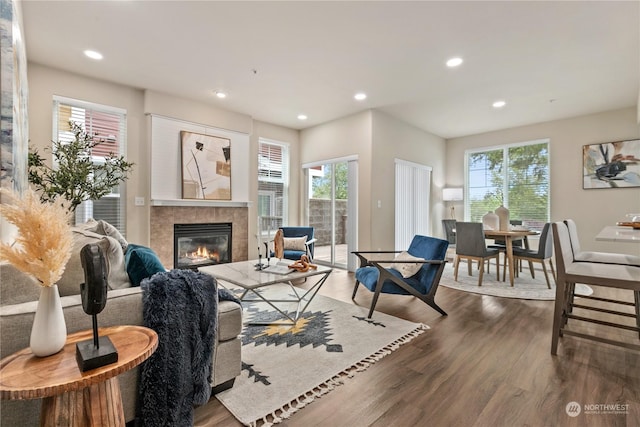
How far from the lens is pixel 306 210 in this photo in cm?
603

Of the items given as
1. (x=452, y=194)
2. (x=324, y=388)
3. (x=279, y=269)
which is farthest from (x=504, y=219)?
(x=324, y=388)

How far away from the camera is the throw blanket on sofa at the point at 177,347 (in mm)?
1322

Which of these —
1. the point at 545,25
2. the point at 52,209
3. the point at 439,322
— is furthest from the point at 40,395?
the point at 545,25

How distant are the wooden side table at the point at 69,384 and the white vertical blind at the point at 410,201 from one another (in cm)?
486

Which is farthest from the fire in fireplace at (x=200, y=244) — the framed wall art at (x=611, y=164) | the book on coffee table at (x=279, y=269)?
the framed wall art at (x=611, y=164)

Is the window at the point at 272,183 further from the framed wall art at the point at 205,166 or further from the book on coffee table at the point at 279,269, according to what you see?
the book on coffee table at the point at 279,269

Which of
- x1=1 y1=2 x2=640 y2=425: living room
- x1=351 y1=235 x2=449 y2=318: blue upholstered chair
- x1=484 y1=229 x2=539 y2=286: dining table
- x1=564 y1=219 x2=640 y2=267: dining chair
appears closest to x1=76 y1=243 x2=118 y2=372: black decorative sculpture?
x1=351 y1=235 x2=449 y2=318: blue upholstered chair

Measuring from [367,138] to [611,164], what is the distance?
4008 millimetres

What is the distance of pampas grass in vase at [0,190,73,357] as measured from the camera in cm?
95

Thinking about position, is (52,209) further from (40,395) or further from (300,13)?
(300,13)

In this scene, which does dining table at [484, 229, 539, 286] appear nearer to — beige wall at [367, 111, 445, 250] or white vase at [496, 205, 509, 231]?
white vase at [496, 205, 509, 231]

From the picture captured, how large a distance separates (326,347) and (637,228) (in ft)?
9.34

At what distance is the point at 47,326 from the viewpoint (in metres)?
0.99

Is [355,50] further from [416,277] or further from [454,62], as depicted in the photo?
[416,277]
